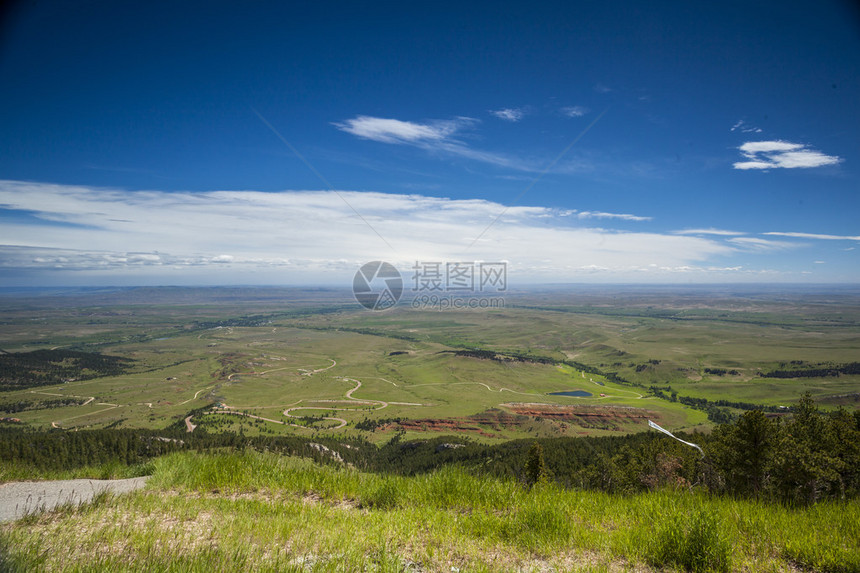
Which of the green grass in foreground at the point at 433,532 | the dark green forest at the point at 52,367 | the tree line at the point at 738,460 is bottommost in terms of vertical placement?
the dark green forest at the point at 52,367

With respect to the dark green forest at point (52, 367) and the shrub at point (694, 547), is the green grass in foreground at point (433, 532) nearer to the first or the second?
the shrub at point (694, 547)

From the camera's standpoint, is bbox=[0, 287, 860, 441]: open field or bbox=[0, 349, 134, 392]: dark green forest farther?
bbox=[0, 349, 134, 392]: dark green forest

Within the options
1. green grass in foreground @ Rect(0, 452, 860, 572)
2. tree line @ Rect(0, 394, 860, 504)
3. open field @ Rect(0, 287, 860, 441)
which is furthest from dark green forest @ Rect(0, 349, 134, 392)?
green grass in foreground @ Rect(0, 452, 860, 572)

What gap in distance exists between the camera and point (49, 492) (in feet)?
21.1

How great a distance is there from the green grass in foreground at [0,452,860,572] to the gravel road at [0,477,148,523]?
39.3 inches

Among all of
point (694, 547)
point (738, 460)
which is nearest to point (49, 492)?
point (694, 547)

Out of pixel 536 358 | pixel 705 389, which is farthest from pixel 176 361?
pixel 705 389

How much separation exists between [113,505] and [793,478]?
70.5ft

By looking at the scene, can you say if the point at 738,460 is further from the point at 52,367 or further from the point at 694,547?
the point at 52,367

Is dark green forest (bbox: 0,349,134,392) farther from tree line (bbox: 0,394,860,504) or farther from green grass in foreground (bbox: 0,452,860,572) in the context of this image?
green grass in foreground (bbox: 0,452,860,572)

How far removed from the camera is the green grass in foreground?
3.64 meters

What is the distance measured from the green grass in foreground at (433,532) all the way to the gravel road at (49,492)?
999mm

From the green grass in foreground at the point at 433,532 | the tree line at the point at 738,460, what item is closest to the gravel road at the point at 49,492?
the green grass in foreground at the point at 433,532

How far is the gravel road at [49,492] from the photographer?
5468 mm
